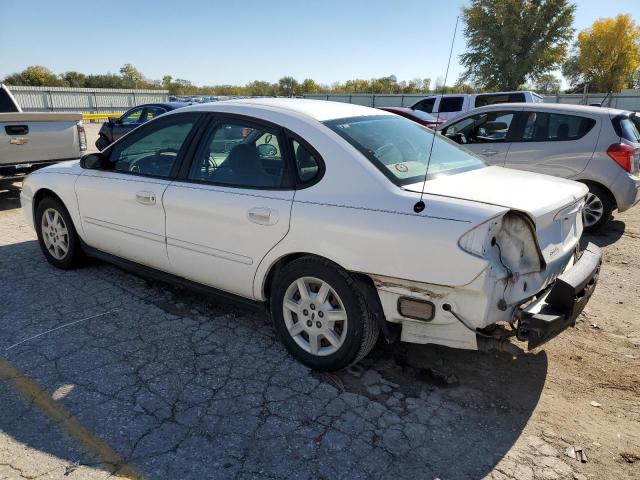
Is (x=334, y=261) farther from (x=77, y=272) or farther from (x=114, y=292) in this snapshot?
(x=77, y=272)

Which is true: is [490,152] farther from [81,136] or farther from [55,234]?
[81,136]

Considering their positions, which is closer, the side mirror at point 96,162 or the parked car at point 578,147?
the side mirror at point 96,162

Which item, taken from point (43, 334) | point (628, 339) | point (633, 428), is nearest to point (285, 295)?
point (43, 334)

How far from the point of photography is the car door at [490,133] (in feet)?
23.5

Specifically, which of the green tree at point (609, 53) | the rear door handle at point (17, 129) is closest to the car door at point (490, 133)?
the rear door handle at point (17, 129)

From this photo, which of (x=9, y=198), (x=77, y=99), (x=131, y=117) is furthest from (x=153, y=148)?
(x=77, y=99)

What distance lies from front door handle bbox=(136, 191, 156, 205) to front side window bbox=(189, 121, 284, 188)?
387mm

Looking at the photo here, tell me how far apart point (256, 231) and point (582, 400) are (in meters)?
2.28

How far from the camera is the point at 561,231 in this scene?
3.01 meters

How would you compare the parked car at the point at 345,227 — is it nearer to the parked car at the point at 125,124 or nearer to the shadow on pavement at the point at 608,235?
the shadow on pavement at the point at 608,235

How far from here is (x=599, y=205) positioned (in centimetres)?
657

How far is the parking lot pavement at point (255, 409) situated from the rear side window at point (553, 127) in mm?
3966

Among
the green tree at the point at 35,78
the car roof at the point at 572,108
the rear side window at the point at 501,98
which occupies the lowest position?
the green tree at the point at 35,78

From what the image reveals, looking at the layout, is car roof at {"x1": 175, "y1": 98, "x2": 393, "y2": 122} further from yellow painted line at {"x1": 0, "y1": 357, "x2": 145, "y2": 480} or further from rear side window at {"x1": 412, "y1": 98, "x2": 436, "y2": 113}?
rear side window at {"x1": 412, "y1": 98, "x2": 436, "y2": 113}
